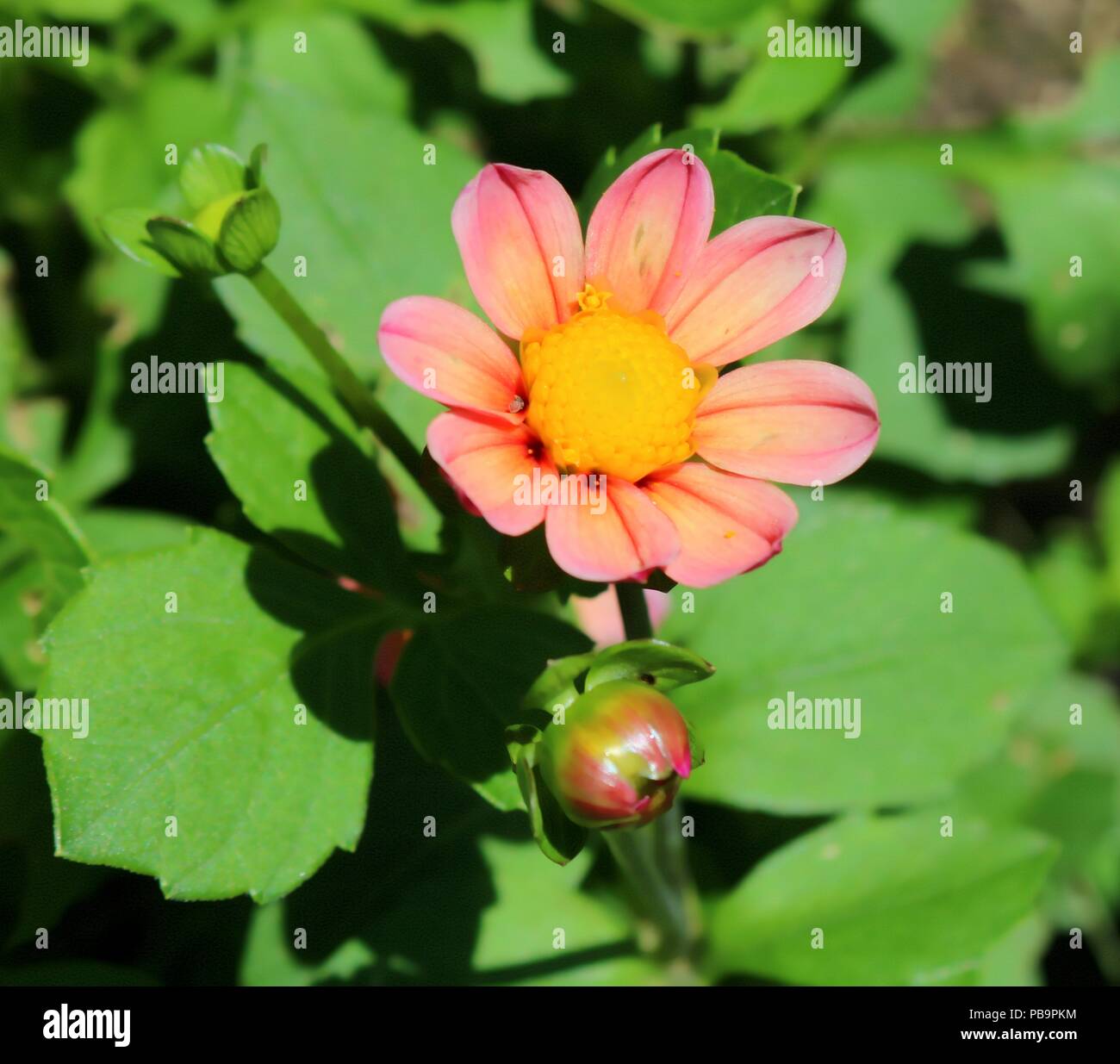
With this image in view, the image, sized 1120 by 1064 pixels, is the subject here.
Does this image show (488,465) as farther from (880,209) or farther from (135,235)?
(880,209)

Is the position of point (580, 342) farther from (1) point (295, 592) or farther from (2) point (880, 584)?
(2) point (880, 584)

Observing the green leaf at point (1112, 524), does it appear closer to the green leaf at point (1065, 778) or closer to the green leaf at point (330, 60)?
the green leaf at point (1065, 778)

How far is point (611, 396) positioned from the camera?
158 centimetres

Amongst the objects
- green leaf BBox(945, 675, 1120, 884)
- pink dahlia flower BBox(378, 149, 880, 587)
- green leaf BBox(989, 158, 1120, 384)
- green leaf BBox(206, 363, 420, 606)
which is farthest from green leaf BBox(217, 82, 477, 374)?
green leaf BBox(945, 675, 1120, 884)

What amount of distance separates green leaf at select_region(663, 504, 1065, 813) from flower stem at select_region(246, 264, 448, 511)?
→ 1002 millimetres

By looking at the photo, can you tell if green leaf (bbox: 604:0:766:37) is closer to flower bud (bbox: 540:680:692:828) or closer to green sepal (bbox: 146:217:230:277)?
green sepal (bbox: 146:217:230:277)

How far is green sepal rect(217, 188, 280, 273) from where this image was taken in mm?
1537

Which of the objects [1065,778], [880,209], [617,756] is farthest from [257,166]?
[1065,778]

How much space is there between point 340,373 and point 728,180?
24.8 inches

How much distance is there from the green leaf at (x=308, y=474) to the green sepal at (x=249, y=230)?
316mm

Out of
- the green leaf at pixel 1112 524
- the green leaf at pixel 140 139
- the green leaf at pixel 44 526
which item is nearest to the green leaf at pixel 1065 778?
the green leaf at pixel 1112 524

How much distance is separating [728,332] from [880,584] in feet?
3.39

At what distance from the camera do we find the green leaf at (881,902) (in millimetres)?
2299
